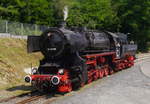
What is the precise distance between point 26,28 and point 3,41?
7.53 metres

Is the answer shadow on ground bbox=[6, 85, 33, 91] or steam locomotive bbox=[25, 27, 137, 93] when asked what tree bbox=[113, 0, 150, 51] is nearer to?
steam locomotive bbox=[25, 27, 137, 93]

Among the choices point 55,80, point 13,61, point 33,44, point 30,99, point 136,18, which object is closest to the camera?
point 30,99

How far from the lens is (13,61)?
2141 cm

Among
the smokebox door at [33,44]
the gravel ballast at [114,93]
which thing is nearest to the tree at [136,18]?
the gravel ballast at [114,93]

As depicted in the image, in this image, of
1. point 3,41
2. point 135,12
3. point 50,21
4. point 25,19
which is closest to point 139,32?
point 135,12

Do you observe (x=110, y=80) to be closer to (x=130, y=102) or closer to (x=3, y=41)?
(x=130, y=102)

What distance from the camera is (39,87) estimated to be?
605 inches

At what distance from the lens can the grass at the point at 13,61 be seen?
1783cm

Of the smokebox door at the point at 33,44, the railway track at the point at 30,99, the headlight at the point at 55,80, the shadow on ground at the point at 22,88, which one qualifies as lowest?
the shadow on ground at the point at 22,88

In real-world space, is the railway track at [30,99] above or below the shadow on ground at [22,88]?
above

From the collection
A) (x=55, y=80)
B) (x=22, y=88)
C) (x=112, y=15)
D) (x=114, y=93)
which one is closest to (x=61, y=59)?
(x=55, y=80)

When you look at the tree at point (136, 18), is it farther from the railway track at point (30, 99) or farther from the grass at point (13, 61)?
the railway track at point (30, 99)

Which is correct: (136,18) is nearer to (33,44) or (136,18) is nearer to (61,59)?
(33,44)

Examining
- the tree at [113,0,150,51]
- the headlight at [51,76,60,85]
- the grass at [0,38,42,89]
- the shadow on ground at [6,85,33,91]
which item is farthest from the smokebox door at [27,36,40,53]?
the tree at [113,0,150,51]
